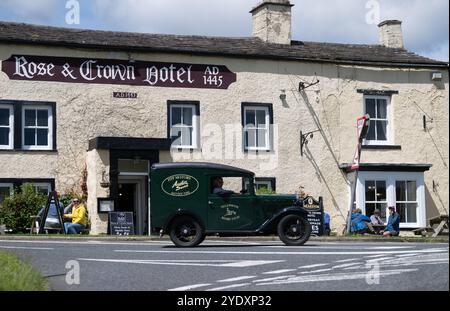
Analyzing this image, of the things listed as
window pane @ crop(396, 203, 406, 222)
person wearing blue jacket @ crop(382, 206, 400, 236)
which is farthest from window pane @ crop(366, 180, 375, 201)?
person wearing blue jacket @ crop(382, 206, 400, 236)

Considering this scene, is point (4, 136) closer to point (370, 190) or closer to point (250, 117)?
point (250, 117)

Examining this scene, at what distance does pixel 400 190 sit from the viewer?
101ft

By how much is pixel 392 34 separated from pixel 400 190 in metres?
7.21

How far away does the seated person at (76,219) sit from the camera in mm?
24531

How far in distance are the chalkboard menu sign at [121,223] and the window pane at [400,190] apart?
10618mm

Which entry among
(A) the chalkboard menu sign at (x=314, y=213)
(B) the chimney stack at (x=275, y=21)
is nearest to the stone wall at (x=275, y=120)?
(B) the chimney stack at (x=275, y=21)

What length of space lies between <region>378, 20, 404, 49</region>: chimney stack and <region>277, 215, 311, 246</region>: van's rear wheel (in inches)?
686

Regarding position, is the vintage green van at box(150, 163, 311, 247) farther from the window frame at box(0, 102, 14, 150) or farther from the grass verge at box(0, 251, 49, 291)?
the window frame at box(0, 102, 14, 150)

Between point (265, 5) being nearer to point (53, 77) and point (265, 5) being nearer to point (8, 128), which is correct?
point (53, 77)

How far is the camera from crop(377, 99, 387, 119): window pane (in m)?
31.3

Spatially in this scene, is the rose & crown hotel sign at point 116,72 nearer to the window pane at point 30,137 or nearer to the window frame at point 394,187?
the window pane at point 30,137
